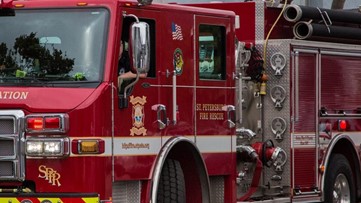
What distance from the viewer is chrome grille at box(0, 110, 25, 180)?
9.40 meters

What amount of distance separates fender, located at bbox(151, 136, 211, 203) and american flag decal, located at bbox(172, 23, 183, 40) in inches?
38.5

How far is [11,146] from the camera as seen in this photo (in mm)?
9477

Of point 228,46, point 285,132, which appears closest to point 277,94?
point 285,132

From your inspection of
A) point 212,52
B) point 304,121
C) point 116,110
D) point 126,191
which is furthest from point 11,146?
point 304,121

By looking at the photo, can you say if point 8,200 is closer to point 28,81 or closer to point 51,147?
point 51,147

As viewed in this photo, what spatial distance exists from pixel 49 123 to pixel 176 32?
196 centimetres

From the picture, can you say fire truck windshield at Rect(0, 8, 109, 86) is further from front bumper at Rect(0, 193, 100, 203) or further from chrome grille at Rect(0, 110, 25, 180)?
front bumper at Rect(0, 193, 100, 203)

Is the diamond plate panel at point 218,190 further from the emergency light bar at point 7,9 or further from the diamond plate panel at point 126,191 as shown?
the emergency light bar at point 7,9

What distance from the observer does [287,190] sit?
12.8 m

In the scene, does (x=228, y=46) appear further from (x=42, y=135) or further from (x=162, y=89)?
(x=42, y=135)

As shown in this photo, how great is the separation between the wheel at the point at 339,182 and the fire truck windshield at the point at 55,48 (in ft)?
15.2

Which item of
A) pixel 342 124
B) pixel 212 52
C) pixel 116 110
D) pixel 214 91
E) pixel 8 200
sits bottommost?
pixel 8 200

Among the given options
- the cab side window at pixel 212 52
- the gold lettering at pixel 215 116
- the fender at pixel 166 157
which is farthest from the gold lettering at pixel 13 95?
the gold lettering at pixel 215 116

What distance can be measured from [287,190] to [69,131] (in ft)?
13.6
